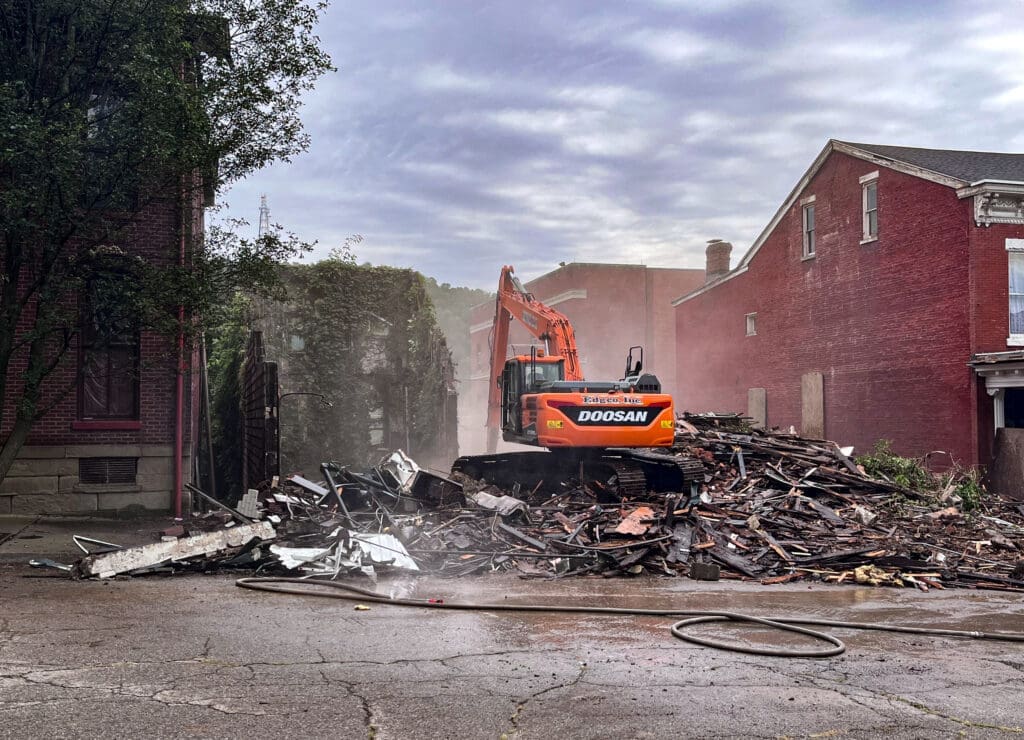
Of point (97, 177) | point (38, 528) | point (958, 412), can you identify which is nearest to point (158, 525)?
point (38, 528)

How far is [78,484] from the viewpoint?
589 inches

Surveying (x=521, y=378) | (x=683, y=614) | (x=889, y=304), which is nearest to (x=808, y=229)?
(x=889, y=304)

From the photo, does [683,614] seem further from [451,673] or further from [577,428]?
Result: [577,428]

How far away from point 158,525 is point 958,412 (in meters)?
18.5

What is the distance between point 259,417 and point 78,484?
10.7ft

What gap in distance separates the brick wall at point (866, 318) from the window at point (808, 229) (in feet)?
1.01

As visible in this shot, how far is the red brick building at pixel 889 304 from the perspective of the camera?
21.4m

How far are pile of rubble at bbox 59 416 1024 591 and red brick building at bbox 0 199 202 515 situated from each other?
2414mm

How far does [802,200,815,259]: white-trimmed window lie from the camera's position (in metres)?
28.9

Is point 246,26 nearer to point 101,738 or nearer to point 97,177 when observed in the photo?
point 97,177

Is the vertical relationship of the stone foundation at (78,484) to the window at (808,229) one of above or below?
below

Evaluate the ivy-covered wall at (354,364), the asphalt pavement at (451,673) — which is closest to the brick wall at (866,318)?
the ivy-covered wall at (354,364)

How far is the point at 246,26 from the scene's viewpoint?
12844 mm

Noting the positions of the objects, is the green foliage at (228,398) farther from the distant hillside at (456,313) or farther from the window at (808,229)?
the distant hillside at (456,313)
